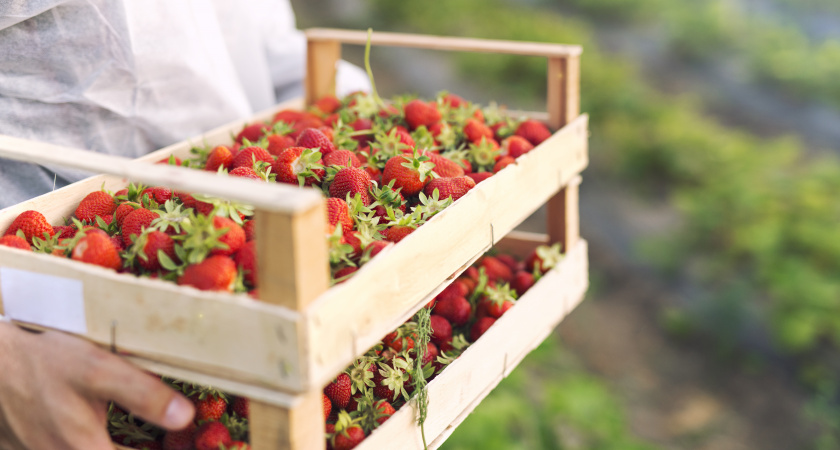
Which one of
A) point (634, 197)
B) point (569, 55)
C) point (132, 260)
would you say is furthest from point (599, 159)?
point (132, 260)

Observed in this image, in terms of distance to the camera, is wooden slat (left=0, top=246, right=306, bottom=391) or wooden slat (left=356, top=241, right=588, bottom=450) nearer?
wooden slat (left=0, top=246, right=306, bottom=391)

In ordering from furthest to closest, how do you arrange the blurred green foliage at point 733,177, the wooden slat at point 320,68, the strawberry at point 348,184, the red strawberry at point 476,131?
the blurred green foliage at point 733,177 < the wooden slat at point 320,68 < the red strawberry at point 476,131 < the strawberry at point 348,184

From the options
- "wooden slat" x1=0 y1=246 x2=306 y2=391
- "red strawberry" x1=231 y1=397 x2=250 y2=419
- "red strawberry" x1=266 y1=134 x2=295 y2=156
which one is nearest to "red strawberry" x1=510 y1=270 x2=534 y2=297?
"red strawberry" x1=266 y1=134 x2=295 y2=156

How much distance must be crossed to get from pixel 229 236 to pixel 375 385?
1.10 feet

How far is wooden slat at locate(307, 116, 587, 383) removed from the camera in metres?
0.84

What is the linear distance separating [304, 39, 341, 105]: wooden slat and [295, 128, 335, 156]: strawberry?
552mm

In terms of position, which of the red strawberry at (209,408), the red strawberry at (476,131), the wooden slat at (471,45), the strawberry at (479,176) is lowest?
the red strawberry at (209,408)

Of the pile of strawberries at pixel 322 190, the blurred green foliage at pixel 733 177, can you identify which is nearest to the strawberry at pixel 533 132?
the pile of strawberries at pixel 322 190

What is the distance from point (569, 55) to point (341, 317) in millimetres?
886

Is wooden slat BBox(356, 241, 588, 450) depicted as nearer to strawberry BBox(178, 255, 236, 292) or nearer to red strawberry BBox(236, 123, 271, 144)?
strawberry BBox(178, 255, 236, 292)

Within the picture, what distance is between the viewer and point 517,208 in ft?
4.23

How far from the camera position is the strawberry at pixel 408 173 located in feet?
3.90

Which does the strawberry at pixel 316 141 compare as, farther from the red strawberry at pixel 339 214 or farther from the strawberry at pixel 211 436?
the strawberry at pixel 211 436

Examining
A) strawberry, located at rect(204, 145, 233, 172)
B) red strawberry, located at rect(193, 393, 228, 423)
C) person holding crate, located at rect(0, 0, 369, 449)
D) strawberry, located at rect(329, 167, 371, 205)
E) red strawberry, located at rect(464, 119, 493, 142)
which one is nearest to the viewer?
person holding crate, located at rect(0, 0, 369, 449)
